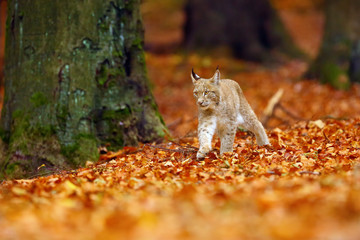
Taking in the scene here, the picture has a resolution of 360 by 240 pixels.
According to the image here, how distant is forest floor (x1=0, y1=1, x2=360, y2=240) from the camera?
299cm

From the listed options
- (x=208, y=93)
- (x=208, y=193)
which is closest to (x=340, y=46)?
(x=208, y=93)

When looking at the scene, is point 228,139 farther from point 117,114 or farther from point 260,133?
point 117,114

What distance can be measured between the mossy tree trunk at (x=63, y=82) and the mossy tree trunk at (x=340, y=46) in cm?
917

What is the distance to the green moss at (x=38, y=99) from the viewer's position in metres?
6.75

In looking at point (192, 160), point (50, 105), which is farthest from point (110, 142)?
point (192, 160)

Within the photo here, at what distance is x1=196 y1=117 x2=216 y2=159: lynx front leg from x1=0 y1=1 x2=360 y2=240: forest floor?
0.13 metres

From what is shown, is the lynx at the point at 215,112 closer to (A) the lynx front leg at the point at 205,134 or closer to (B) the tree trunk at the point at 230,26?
(A) the lynx front leg at the point at 205,134

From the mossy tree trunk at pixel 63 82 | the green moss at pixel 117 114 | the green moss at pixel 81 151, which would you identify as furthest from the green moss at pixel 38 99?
the green moss at pixel 117 114

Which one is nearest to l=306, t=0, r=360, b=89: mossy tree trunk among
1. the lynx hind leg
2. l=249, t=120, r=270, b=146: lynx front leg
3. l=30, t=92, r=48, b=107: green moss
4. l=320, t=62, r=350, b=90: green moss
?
l=320, t=62, r=350, b=90: green moss

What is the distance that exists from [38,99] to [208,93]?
2.55 m

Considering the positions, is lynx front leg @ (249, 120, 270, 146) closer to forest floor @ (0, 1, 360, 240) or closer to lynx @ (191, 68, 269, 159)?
forest floor @ (0, 1, 360, 240)

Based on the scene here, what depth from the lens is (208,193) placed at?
4043 mm

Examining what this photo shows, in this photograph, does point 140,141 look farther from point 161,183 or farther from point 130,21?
point 161,183

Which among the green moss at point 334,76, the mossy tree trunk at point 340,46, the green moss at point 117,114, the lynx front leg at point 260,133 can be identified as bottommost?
the lynx front leg at point 260,133
